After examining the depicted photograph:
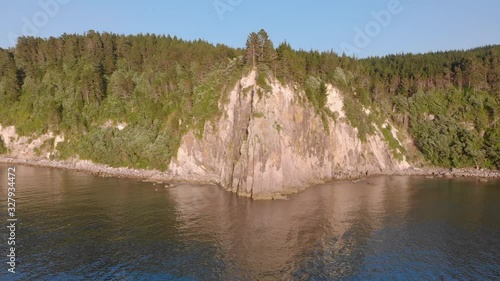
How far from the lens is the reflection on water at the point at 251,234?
35.2 metres

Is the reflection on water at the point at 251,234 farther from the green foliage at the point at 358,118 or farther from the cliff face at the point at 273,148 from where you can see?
the green foliage at the point at 358,118

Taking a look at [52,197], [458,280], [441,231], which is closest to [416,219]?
[441,231]

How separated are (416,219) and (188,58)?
6667 centimetres

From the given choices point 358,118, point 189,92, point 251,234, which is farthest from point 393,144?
point 251,234

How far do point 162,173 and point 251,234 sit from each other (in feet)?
120

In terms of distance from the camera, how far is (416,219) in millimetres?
50406

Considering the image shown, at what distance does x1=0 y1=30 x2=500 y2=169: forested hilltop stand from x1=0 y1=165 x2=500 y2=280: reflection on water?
20393mm

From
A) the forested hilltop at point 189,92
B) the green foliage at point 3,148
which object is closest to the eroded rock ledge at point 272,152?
the forested hilltop at point 189,92

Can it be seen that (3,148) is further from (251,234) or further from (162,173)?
(251,234)

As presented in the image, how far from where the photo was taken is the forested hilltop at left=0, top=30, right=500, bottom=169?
261ft

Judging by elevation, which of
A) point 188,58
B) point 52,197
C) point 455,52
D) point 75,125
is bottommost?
point 52,197

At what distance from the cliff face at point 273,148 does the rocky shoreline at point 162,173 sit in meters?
1.29

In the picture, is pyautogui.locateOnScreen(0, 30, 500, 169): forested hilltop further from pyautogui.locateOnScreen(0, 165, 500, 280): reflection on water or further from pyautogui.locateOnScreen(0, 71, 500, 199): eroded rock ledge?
pyautogui.locateOnScreen(0, 165, 500, 280): reflection on water

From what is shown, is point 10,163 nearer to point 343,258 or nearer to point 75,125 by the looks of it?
point 75,125
